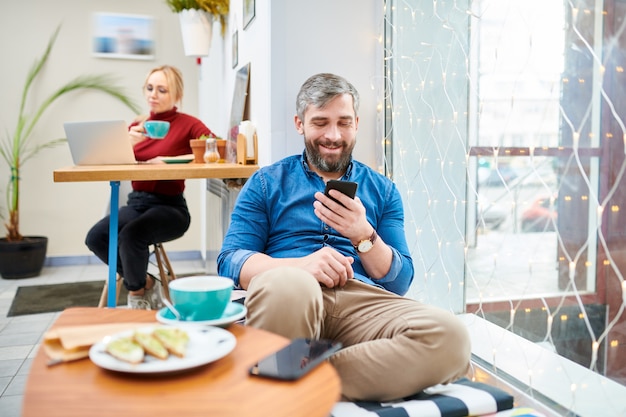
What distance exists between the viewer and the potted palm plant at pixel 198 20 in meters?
3.44

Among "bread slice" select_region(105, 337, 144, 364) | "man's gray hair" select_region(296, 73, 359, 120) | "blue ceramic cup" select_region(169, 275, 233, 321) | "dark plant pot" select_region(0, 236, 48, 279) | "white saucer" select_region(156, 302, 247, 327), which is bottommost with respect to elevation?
"dark plant pot" select_region(0, 236, 48, 279)

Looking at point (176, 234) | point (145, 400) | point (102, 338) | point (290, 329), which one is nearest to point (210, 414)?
point (145, 400)

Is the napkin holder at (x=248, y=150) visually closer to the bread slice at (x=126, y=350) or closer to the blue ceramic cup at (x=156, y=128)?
the blue ceramic cup at (x=156, y=128)

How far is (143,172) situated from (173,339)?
1.43 m

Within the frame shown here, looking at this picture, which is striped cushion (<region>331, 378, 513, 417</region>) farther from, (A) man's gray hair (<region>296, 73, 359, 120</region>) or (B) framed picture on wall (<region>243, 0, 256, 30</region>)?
(B) framed picture on wall (<region>243, 0, 256, 30</region>)

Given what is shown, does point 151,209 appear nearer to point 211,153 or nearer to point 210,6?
point 211,153

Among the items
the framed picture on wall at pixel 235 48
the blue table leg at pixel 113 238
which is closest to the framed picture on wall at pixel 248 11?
the framed picture on wall at pixel 235 48

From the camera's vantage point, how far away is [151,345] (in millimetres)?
875

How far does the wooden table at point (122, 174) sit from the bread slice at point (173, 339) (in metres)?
1.37

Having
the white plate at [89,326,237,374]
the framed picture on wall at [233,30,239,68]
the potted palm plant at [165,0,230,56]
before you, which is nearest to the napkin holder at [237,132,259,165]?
the framed picture on wall at [233,30,239,68]

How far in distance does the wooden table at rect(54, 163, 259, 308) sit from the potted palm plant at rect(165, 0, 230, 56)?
1426 mm

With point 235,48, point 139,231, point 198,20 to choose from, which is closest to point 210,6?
point 198,20

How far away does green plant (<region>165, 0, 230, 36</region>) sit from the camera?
333 cm

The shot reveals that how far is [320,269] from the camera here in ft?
4.83
